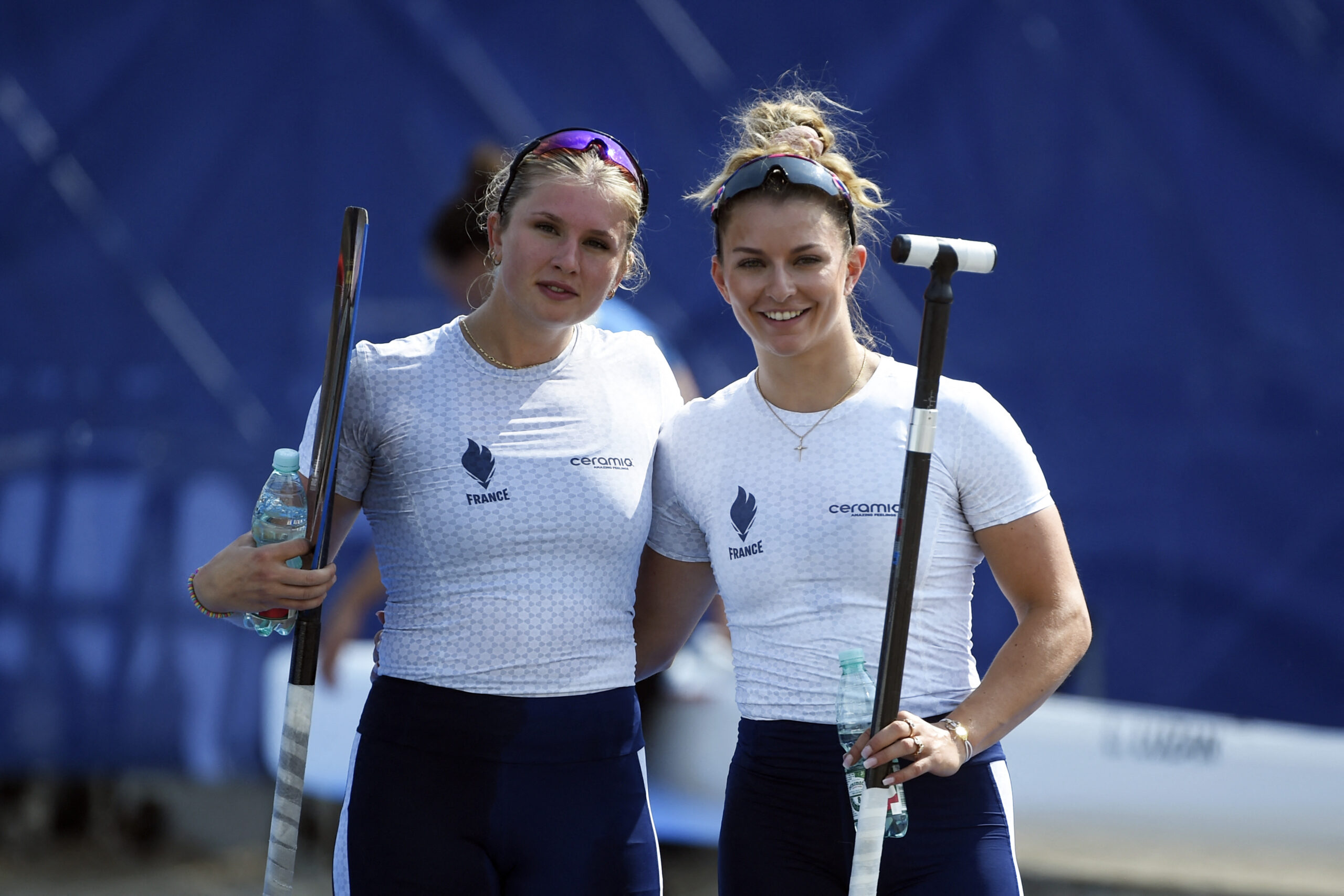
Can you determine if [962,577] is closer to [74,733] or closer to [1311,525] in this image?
[1311,525]

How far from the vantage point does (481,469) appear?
2037 millimetres

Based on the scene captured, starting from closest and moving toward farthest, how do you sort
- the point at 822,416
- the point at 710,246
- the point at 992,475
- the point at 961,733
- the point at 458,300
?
the point at 961,733 → the point at 992,475 → the point at 822,416 → the point at 458,300 → the point at 710,246

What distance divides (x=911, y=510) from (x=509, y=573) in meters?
0.63

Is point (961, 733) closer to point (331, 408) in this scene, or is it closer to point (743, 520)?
point (743, 520)

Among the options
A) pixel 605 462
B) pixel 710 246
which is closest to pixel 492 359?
pixel 605 462

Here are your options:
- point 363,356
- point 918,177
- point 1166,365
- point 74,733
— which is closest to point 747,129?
point 363,356

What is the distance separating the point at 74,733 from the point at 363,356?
100 inches

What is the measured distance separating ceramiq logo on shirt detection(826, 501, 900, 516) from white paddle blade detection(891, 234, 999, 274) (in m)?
0.38

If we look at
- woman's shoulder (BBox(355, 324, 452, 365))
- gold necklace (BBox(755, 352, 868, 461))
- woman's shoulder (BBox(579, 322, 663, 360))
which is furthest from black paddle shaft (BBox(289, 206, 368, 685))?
gold necklace (BBox(755, 352, 868, 461))

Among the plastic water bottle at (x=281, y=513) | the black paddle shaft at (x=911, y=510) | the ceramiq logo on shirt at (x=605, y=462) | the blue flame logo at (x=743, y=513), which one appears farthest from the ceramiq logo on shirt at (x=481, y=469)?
the black paddle shaft at (x=911, y=510)

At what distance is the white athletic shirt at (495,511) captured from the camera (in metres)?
1.99

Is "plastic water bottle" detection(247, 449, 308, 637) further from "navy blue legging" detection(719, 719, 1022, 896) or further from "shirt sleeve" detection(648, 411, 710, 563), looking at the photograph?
"navy blue legging" detection(719, 719, 1022, 896)

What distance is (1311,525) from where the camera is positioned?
4035 mm

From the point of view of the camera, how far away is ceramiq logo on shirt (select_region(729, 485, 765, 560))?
2016mm
